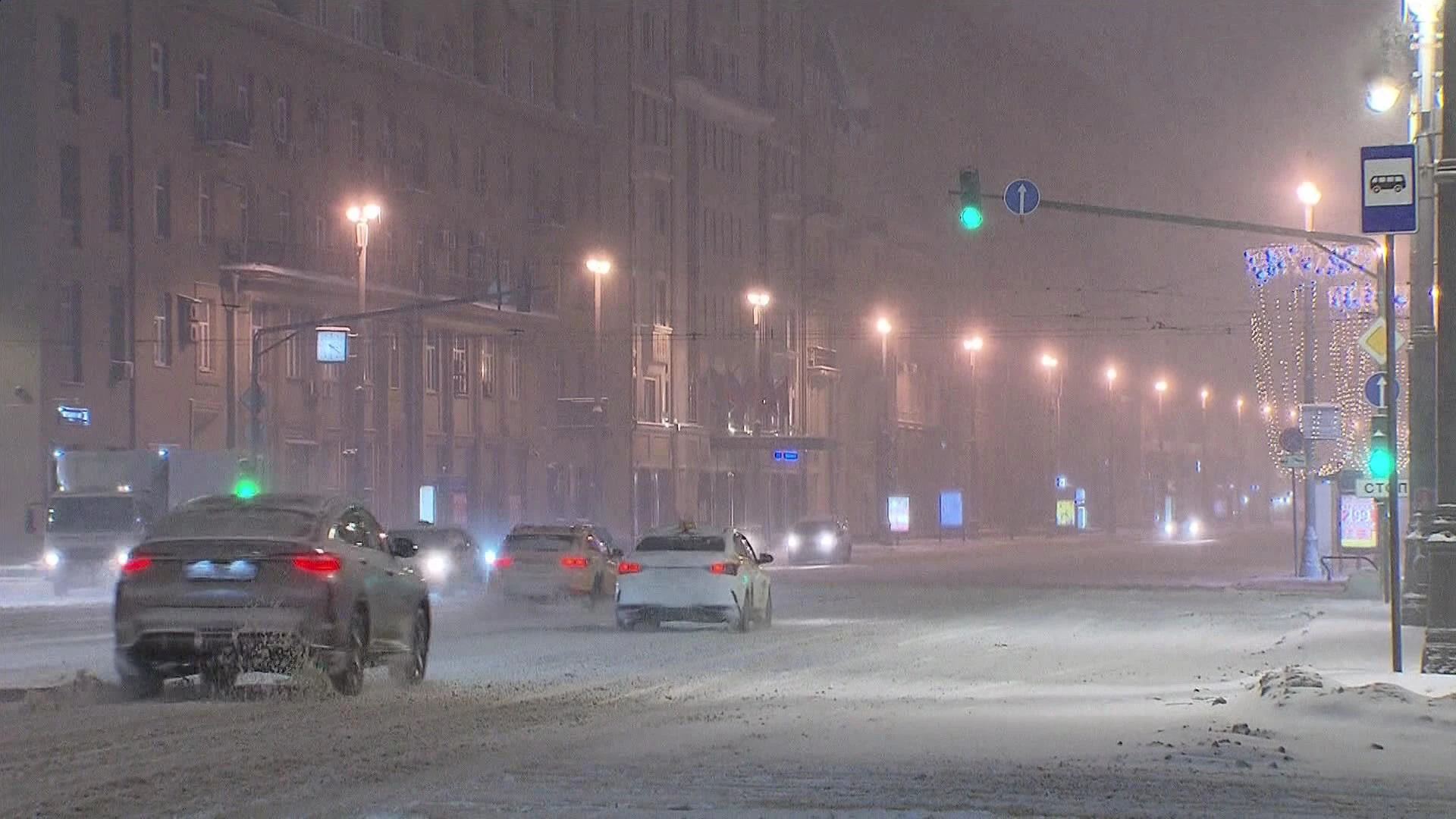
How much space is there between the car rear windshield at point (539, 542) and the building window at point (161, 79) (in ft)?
100

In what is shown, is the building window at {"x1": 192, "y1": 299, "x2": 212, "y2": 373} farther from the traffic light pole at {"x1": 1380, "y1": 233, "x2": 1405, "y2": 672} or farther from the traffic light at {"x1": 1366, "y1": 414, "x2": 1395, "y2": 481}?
the traffic light pole at {"x1": 1380, "y1": 233, "x2": 1405, "y2": 672}

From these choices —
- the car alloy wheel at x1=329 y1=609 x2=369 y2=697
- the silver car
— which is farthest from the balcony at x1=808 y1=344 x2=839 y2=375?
the silver car

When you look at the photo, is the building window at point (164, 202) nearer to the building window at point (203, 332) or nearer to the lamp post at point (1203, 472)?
the building window at point (203, 332)

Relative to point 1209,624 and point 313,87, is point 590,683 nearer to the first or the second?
point 1209,624

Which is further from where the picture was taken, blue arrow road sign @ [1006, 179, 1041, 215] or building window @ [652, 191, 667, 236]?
building window @ [652, 191, 667, 236]

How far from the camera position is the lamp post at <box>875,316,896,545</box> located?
96625 mm

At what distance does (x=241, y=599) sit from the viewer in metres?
17.6

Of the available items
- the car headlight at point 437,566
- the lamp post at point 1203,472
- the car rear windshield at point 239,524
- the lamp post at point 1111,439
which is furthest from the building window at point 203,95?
the lamp post at point 1203,472

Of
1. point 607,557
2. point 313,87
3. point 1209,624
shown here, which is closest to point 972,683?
point 1209,624

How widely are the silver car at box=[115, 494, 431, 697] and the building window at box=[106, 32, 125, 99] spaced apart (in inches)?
1806

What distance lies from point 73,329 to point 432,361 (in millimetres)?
18166

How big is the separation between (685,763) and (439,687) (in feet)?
20.9

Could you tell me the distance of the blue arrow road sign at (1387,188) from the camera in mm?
19719

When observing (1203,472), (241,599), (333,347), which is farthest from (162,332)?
(1203,472)
